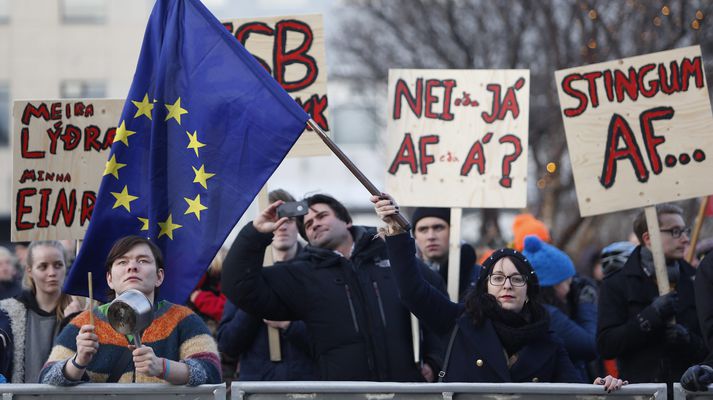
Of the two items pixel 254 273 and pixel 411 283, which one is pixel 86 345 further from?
pixel 411 283

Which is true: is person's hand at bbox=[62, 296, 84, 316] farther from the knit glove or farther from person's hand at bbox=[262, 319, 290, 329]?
the knit glove

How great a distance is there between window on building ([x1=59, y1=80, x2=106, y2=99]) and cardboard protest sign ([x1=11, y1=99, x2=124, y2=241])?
26339 millimetres

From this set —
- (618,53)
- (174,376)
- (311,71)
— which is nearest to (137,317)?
(174,376)

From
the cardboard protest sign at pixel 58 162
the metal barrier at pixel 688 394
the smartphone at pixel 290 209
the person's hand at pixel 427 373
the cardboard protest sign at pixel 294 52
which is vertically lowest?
the metal barrier at pixel 688 394

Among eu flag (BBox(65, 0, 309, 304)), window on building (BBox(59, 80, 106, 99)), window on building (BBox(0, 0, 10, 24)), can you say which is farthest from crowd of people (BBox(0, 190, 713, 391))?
window on building (BBox(0, 0, 10, 24))

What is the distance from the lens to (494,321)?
6555mm

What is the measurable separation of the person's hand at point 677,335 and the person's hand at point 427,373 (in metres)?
1.31

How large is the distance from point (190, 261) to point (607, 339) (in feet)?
7.81

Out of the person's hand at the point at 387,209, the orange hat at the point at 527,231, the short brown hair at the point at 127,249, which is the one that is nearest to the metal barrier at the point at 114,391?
the short brown hair at the point at 127,249

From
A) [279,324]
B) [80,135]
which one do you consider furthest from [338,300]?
[80,135]

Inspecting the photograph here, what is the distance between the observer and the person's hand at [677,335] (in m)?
7.32

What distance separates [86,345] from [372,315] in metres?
1.94

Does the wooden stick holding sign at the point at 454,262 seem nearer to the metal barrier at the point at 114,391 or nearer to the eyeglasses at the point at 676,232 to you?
the eyeglasses at the point at 676,232

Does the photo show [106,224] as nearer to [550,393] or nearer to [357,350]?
[357,350]
